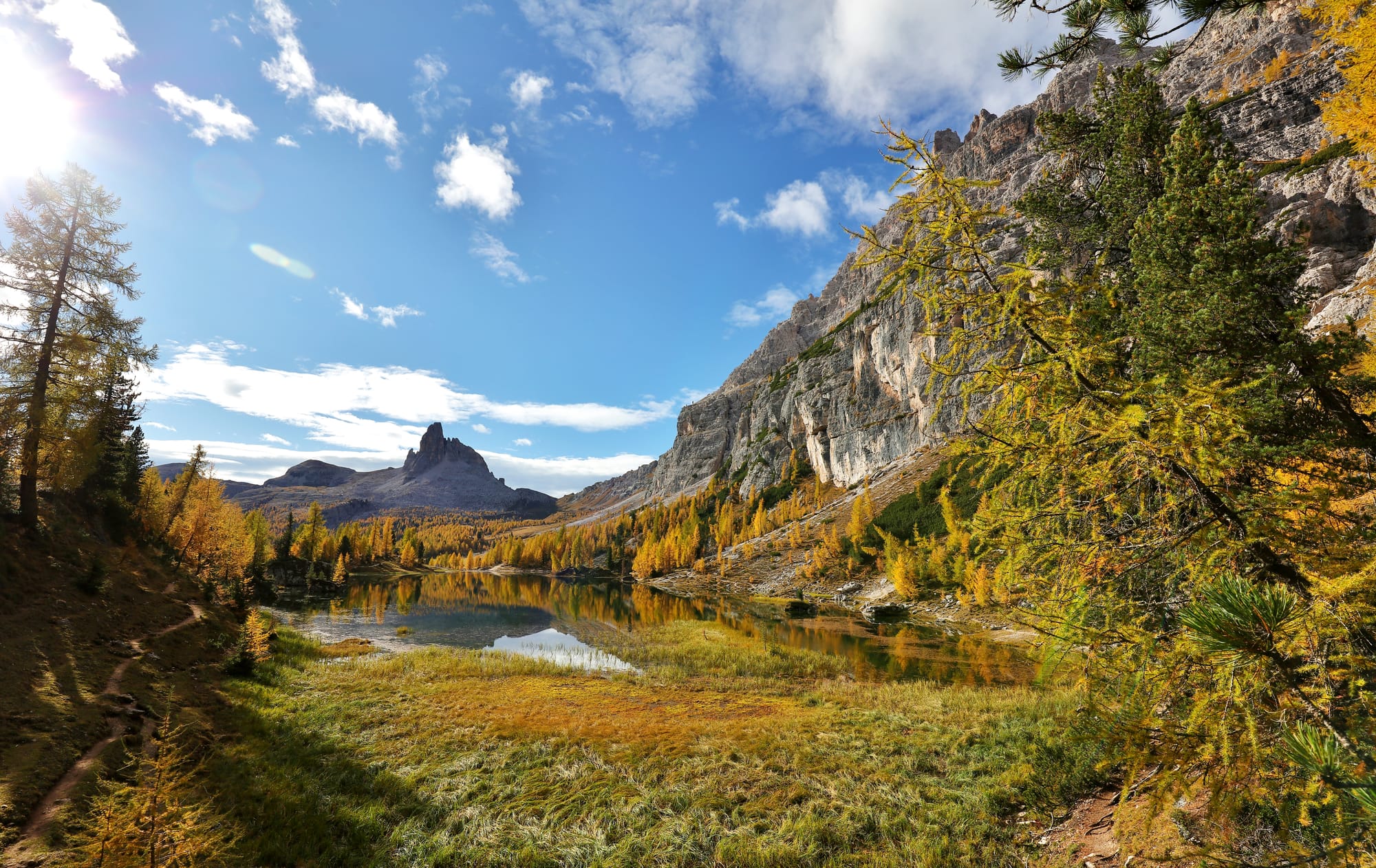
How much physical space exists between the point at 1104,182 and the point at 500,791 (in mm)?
21392

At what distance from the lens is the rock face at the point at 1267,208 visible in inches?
1843

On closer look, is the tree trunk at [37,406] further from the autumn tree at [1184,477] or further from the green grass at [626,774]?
the autumn tree at [1184,477]

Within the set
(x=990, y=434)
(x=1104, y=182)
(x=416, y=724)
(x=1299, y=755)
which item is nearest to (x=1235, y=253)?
(x=990, y=434)

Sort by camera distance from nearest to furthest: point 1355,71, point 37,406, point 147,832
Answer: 1. point 147,832
2. point 1355,71
3. point 37,406

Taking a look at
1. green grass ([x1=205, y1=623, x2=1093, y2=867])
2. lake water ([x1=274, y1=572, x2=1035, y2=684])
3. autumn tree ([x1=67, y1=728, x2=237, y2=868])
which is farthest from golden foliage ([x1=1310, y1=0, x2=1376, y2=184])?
lake water ([x1=274, y1=572, x2=1035, y2=684])

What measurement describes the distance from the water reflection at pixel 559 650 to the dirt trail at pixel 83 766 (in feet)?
67.7

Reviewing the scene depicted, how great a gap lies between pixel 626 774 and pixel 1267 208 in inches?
1719

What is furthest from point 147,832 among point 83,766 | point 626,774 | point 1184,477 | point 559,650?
point 559,650

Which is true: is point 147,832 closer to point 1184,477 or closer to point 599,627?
point 1184,477

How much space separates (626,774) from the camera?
12414 millimetres

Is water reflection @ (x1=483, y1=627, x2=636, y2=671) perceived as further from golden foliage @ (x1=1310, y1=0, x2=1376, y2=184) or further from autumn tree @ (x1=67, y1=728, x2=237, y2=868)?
golden foliage @ (x1=1310, y1=0, x2=1376, y2=184)

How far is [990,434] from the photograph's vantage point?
548cm

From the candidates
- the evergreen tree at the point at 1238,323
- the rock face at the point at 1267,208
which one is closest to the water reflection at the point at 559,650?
the rock face at the point at 1267,208

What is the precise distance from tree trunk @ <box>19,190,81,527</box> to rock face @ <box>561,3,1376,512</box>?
31.8 meters
